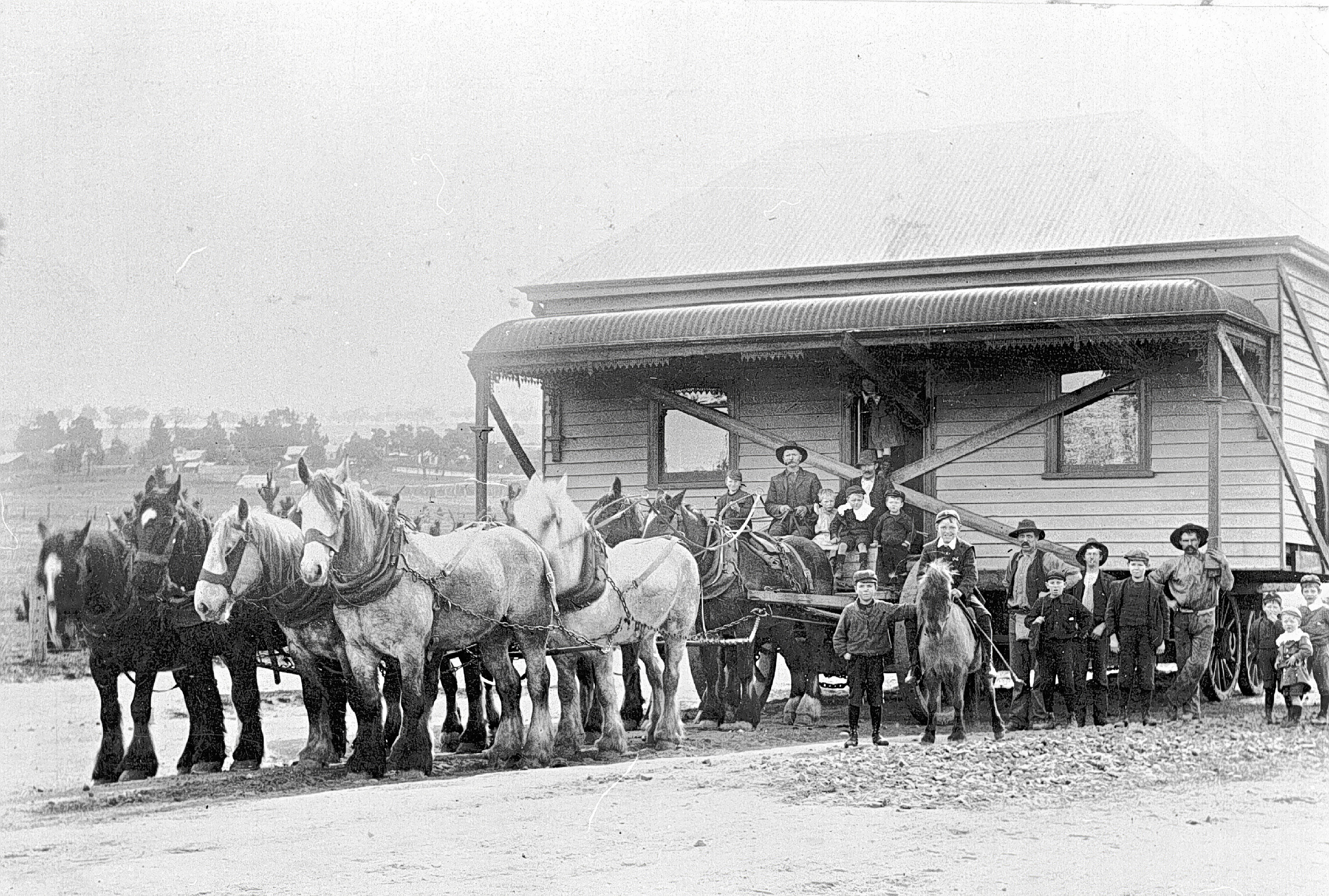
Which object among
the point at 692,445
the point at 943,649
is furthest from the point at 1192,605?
the point at 692,445

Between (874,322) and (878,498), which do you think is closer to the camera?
(878,498)

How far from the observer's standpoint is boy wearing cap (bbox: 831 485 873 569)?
1372 centimetres

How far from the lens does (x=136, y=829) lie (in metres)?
7.98

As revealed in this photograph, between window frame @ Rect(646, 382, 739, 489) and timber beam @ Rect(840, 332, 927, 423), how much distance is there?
2003 millimetres

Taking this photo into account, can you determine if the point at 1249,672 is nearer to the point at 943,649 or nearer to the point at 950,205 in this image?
Answer: the point at 943,649

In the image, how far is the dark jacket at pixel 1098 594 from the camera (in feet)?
41.4

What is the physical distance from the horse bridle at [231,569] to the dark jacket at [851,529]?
6158 millimetres

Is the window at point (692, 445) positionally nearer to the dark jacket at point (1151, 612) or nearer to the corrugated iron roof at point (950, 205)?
the corrugated iron roof at point (950, 205)

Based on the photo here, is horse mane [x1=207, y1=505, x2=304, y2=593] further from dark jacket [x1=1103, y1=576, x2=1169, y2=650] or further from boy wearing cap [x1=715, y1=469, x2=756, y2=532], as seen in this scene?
dark jacket [x1=1103, y1=576, x2=1169, y2=650]

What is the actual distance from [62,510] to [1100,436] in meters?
10.7

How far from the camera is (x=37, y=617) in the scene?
35.3 feet

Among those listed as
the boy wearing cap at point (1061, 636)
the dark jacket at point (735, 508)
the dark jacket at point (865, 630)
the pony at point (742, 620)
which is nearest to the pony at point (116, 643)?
the pony at point (742, 620)

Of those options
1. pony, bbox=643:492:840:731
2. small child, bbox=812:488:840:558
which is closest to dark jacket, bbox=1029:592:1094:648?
pony, bbox=643:492:840:731

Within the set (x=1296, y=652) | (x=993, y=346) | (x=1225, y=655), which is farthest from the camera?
(x=1225, y=655)
